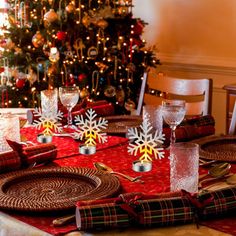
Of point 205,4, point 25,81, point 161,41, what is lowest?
point 25,81

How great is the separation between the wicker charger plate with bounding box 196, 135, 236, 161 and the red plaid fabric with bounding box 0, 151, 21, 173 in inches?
22.6

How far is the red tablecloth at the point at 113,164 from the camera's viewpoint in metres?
1.16

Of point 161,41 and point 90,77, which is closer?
point 90,77

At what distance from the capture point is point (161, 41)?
4801mm

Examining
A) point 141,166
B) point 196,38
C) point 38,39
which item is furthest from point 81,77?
point 141,166

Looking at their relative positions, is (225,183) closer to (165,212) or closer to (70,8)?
(165,212)

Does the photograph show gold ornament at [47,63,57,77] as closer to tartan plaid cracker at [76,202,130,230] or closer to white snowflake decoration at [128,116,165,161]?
white snowflake decoration at [128,116,165,161]

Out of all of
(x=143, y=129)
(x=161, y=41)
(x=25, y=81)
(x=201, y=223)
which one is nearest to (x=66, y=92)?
(x=143, y=129)

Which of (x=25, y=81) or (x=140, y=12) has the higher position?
(x=140, y=12)

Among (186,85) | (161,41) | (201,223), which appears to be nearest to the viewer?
(201,223)

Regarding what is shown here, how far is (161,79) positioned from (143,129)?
3.13 feet

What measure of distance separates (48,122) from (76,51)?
2296 mm

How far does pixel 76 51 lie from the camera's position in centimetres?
428

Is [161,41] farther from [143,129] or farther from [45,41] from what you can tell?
[143,129]
